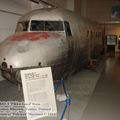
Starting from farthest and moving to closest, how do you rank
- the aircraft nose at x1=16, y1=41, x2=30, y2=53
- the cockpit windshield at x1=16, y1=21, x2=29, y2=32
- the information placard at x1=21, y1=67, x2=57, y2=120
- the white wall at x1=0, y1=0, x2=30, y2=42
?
the white wall at x1=0, y1=0, x2=30, y2=42
the cockpit windshield at x1=16, y1=21, x2=29, y2=32
the aircraft nose at x1=16, y1=41, x2=30, y2=53
the information placard at x1=21, y1=67, x2=57, y2=120

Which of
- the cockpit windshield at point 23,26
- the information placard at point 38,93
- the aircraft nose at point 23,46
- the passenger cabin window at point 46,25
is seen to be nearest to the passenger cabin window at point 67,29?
the passenger cabin window at point 46,25

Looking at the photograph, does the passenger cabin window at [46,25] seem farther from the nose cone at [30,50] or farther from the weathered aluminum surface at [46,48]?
the nose cone at [30,50]

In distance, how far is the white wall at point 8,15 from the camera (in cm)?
785

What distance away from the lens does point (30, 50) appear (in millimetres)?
5020

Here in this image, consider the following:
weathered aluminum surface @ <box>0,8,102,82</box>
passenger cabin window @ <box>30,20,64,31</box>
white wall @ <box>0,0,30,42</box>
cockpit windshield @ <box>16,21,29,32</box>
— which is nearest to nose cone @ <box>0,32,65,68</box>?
weathered aluminum surface @ <box>0,8,102,82</box>

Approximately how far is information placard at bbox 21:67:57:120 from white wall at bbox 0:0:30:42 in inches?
179

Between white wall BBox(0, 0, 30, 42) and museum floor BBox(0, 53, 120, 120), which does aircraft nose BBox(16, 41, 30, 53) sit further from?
white wall BBox(0, 0, 30, 42)

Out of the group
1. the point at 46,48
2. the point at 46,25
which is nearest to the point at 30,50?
the point at 46,48

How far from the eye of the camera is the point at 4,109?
370 centimetres

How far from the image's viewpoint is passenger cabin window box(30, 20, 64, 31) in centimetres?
647

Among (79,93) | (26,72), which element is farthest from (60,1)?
(26,72)

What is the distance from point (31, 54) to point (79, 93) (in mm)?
2050

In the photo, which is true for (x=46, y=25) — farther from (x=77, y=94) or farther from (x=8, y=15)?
(x=8, y=15)

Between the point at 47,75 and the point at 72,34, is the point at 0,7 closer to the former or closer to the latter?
the point at 72,34
